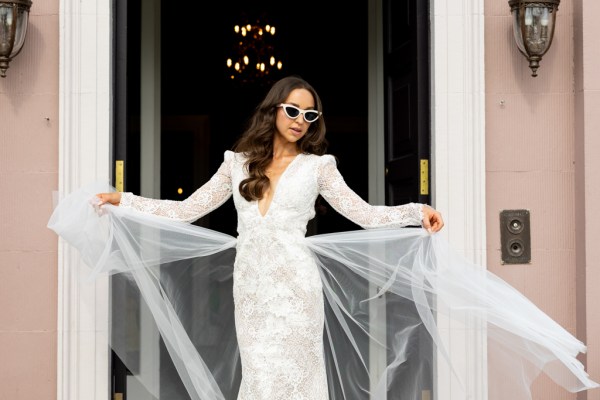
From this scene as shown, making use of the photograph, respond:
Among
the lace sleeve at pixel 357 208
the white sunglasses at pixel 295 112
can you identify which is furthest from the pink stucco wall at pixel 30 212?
the lace sleeve at pixel 357 208

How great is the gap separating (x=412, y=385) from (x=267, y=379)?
31.5 inches

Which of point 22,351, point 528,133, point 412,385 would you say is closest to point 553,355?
point 412,385

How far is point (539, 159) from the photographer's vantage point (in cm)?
475

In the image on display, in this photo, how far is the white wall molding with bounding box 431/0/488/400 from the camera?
183 inches

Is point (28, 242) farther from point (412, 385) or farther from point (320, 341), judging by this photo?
point (412, 385)

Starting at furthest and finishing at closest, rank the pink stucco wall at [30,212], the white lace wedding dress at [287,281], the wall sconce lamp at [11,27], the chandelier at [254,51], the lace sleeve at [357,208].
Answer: the chandelier at [254,51], the pink stucco wall at [30,212], the wall sconce lamp at [11,27], the lace sleeve at [357,208], the white lace wedding dress at [287,281]

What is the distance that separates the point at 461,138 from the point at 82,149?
1936 millimetres

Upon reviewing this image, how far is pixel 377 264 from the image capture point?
13.2ft

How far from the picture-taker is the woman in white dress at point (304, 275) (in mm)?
3695

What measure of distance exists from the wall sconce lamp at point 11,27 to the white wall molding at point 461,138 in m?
2.09

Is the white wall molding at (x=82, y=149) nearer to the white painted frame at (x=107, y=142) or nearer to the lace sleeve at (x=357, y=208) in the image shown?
the white painted frame at (x=107, y=142)

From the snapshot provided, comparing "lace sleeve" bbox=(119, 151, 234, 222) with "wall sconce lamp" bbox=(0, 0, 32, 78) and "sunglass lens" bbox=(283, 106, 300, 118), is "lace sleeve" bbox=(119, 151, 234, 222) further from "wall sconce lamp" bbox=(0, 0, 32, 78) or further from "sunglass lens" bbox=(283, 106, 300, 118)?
"wall sconce lamp" bbox=(0, 0, 32, 78)

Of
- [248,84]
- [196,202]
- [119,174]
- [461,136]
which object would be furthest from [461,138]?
[248,84]

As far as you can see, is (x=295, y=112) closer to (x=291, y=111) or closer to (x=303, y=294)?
(x=291, y=111)
